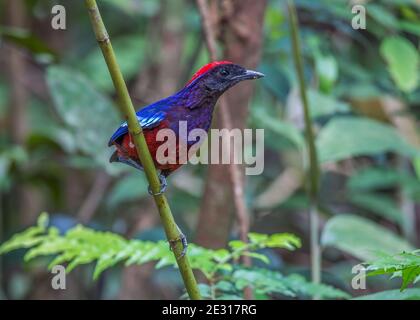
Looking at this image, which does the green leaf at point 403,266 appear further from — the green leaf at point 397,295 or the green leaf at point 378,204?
the green leaf at point 378,204

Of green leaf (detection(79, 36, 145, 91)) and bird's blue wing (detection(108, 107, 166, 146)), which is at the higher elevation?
green leaf (detection(79, 36, 145, 91))

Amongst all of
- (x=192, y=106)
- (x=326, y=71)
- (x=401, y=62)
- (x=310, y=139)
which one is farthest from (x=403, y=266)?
(x=326, y=71)

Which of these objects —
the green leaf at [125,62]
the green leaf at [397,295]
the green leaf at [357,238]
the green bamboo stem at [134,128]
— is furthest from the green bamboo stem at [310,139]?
the green leaf at [125,62]

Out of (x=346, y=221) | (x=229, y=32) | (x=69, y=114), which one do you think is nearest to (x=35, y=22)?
(x=69, y=114)

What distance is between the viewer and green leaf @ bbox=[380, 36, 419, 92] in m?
3.20

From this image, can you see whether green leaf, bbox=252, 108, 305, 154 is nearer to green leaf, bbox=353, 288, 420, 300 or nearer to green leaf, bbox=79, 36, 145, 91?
green leaf, bbox=353, 288, 420, 300

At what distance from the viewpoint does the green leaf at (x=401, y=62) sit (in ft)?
10.5

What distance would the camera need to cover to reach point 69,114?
3.55 meters

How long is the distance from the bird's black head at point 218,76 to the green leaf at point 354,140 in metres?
1.47

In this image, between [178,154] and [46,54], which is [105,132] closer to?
[46,54]

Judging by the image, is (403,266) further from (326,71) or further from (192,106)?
(326,71)

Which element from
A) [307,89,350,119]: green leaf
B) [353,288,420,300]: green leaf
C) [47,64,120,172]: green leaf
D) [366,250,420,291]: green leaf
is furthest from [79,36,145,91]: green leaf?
[366,250,420,291]: green leaf

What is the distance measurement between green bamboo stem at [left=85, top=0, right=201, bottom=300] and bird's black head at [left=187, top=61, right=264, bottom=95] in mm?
323
